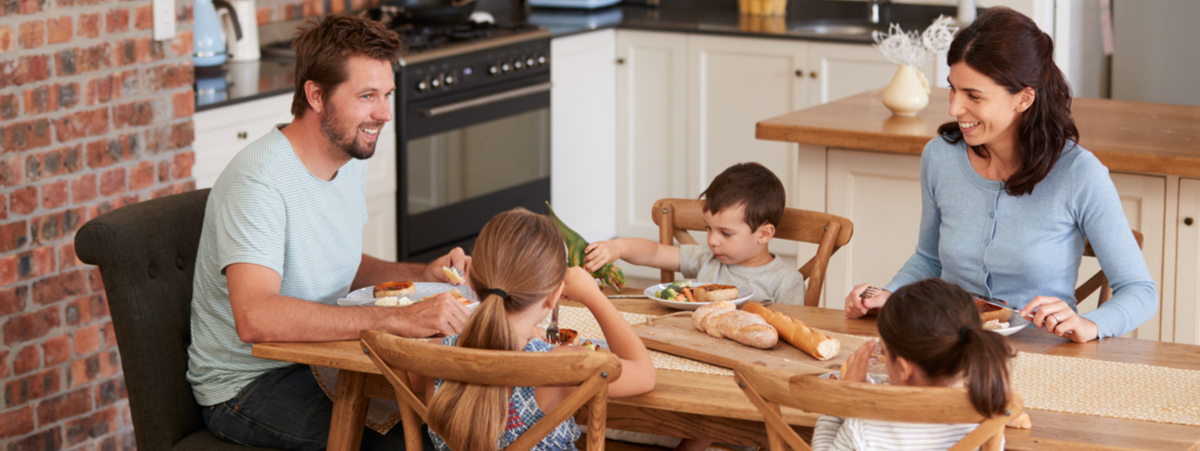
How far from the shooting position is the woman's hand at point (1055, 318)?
1.92 meters

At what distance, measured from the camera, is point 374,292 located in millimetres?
Result: 2201

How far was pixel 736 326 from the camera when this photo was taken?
Answer: 1.92m

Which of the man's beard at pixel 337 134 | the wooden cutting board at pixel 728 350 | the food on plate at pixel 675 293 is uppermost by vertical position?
the man's beard at pixel 337 134

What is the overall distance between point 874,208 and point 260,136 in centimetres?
162

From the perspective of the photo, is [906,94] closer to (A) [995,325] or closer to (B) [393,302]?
(A) [995,325]

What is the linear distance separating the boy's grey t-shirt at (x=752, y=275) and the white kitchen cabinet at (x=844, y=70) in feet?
6.84

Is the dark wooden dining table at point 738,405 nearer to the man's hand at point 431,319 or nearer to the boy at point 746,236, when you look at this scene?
the man's hand at point 431,319

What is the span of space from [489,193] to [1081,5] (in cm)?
240

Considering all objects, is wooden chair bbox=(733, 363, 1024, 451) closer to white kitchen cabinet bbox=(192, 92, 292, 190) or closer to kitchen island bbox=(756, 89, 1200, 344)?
kitchen island bbox=(756, 89, 1200, 344)

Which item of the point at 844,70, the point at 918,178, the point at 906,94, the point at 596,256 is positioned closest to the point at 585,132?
the point at 844,70

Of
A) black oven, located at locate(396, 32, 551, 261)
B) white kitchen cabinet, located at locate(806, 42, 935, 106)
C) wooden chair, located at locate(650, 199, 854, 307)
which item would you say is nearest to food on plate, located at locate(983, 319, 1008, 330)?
wooden chair, located at locate(650, 199, 854, 307)

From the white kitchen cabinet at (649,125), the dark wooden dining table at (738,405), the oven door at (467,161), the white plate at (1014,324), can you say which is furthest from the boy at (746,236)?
the white kitchen cabinet at (649,125)

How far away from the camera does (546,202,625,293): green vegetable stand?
2212mm

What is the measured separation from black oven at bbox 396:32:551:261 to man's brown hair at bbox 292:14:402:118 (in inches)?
68.9
